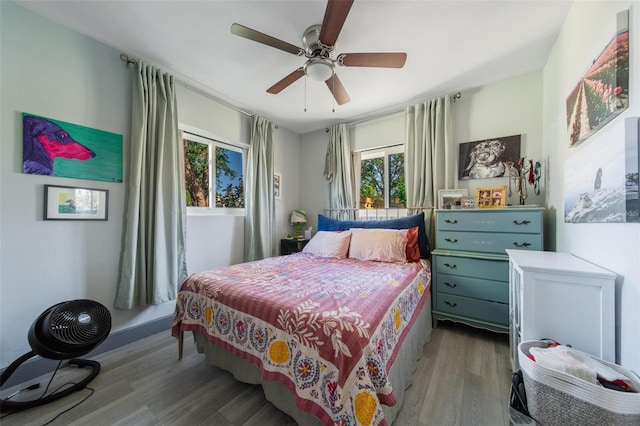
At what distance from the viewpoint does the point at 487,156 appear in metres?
2.55

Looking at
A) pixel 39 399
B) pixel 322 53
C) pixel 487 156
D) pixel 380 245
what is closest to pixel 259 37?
pixel 322 53

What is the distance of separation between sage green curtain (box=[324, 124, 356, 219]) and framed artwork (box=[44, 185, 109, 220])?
8.79ft

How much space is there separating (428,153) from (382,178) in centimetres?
76

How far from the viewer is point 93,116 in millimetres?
1955

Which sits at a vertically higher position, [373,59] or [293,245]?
[373,59]

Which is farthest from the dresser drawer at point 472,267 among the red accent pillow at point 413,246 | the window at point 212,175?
the window at point 212,175

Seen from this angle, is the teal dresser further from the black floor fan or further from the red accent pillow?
the black floor fan

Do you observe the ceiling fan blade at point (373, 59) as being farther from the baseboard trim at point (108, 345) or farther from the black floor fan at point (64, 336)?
the baseboard trim at point (108, 345)

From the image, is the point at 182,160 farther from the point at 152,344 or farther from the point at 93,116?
the point at 152,344

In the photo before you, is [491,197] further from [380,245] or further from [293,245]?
[293,245]

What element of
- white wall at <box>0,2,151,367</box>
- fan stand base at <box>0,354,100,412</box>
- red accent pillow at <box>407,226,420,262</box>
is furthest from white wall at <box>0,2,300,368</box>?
red accent pillow at <box>407,226,420,262</box>

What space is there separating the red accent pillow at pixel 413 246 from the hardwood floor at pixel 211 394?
0.81 metres

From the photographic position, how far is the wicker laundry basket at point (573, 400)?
746mm

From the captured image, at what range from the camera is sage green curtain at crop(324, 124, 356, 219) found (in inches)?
138
